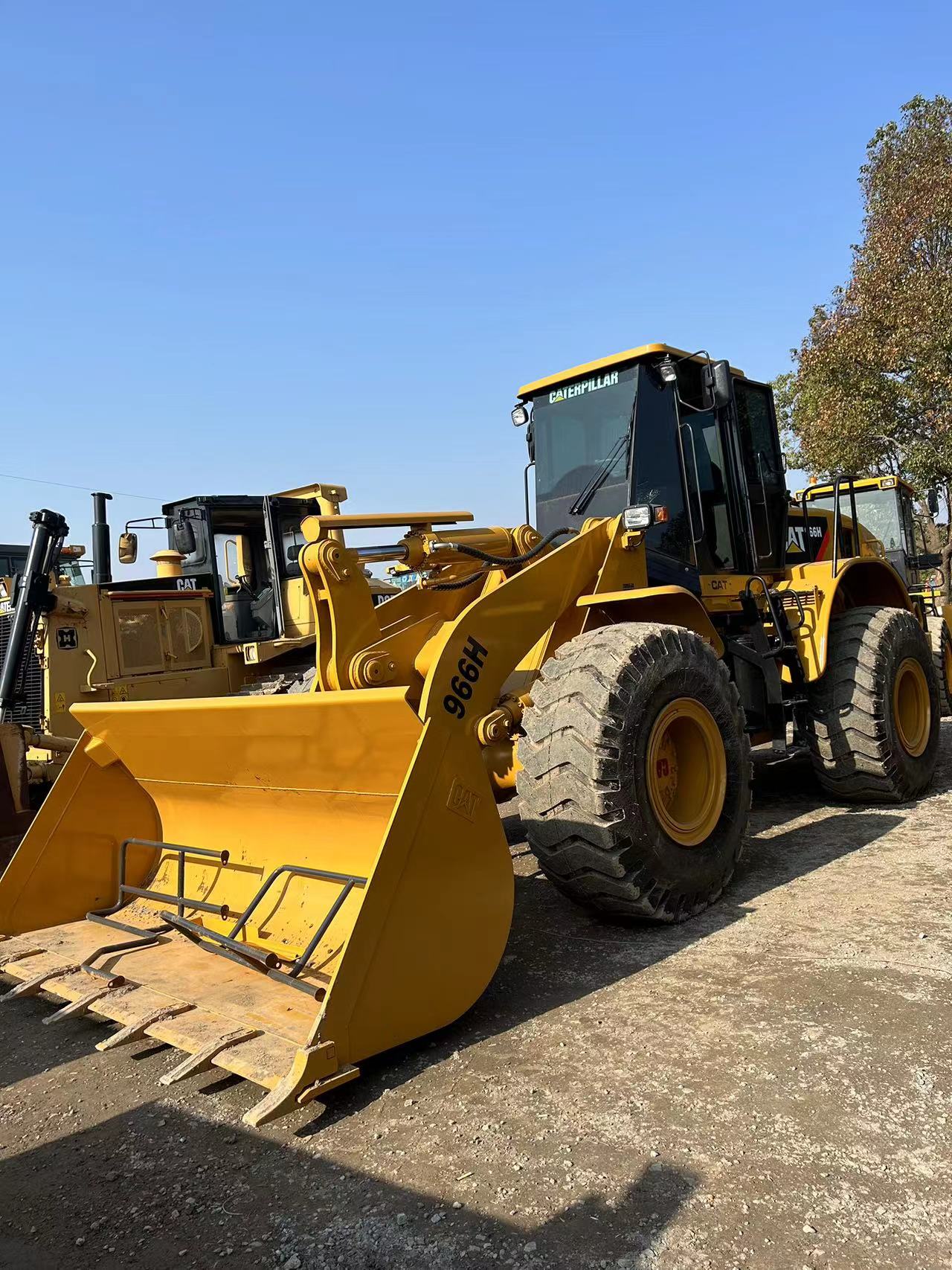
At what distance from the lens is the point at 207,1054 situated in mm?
2957

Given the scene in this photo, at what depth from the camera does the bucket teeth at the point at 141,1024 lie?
3.22 metres

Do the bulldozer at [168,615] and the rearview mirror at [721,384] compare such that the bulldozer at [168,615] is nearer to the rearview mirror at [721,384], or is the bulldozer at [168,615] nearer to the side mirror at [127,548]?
the side mirror at [127,548]

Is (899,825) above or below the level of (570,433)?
below

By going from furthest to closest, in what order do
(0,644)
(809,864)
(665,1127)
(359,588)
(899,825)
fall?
(0,644) < (899,825) < (809,864) < (359,588) < (665,1127)

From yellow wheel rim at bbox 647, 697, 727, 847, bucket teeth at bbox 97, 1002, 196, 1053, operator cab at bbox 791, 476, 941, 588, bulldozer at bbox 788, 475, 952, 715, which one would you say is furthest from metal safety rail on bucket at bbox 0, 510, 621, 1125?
operator cab at bbox 791, 476, 941, 588

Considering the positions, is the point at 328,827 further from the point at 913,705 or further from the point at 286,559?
the point at 286,559

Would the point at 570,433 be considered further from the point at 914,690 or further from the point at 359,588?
the point at 914,690

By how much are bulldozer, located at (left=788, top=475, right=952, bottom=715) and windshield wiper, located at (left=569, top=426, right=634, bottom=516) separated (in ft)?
10.1

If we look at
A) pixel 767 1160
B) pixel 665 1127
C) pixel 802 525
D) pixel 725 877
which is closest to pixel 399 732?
pixel 665 1127

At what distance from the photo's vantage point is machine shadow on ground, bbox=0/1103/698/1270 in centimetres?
227

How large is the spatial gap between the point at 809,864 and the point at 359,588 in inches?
121

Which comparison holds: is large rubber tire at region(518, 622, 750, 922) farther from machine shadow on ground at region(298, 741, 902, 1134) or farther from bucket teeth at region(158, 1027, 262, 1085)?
bucket teeth at region(158, 1027, 262, 1085)

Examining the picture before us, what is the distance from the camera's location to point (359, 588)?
436 centimetres

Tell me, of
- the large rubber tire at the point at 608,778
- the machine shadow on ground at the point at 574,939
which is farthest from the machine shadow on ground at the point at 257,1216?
the large rubber tire at the point at 608,778
